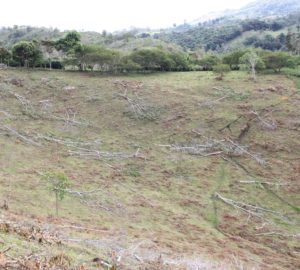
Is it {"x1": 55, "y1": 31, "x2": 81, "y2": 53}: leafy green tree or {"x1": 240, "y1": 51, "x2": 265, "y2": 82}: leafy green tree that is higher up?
{"x1": 55, "y1": 31, "x2": 81, "y2": 53}: leafy green tree

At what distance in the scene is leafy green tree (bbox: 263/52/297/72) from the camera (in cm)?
6053

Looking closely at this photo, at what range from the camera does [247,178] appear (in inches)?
1428

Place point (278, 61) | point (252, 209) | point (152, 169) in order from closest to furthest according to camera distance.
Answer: point (252, 209), point (152, 169), point (278, 61)

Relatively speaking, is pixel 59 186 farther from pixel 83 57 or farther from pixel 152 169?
pixel 83 57

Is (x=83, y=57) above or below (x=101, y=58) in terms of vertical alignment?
above

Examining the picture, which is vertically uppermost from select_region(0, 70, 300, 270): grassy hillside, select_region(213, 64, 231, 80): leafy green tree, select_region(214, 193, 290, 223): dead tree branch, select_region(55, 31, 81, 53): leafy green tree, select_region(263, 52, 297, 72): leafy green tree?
select_region(55, 31, 81, 53): leafy green tree

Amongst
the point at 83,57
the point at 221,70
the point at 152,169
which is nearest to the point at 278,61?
the point at 221,70

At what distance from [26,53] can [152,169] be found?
33209 millimetres

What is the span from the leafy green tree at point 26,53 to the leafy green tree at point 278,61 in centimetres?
3321

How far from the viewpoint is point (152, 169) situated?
3725cm

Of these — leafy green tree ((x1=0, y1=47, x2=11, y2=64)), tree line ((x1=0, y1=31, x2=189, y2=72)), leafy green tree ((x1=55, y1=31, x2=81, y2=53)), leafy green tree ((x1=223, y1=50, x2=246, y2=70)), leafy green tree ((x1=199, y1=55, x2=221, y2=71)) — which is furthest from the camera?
leafy green tree ((x1=199, y1=55, x2=221, y2=71))

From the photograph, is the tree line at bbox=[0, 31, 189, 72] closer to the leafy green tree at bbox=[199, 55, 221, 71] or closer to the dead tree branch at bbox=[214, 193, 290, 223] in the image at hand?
the leafy green tree at bbox=[199, 55, 221, 71]

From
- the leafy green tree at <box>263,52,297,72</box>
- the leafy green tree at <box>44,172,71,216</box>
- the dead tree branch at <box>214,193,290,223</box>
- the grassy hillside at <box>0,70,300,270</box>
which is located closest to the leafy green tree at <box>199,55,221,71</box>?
the grassy hillside at <box>0,70,300,270</box>

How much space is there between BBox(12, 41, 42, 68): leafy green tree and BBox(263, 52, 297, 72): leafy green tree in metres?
33.2
